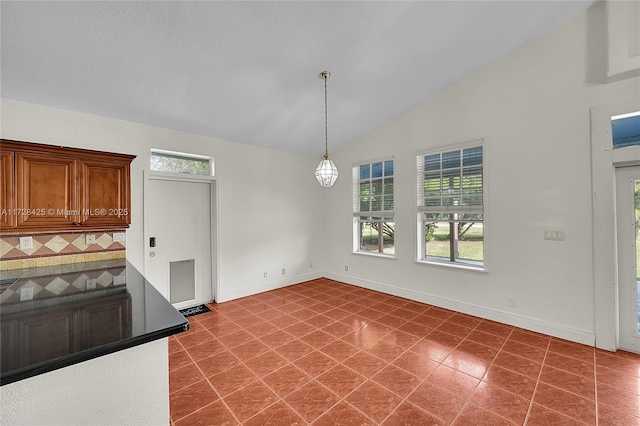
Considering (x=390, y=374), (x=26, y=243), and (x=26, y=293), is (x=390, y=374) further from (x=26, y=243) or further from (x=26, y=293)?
(x=26, y=243)

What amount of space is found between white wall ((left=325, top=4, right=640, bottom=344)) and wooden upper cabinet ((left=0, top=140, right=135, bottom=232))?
4322mm

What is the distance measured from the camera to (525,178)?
3477 mm

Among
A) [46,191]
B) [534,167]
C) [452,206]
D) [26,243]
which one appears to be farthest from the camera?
[452,206]

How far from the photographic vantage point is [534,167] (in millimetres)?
3408

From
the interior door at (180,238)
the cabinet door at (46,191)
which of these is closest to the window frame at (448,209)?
the interior door at (180,238)

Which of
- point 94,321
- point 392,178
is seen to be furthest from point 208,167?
point 94,321

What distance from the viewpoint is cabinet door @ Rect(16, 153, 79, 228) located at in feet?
8.27

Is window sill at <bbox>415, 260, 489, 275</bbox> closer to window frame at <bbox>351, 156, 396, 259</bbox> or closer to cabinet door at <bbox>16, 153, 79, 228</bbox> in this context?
window frame at <bbox>351, 156, 396, 259</bbox>

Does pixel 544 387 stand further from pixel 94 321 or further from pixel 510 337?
pixel 94 321

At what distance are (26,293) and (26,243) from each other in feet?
4.58

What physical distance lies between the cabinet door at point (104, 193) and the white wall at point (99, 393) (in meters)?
2.40

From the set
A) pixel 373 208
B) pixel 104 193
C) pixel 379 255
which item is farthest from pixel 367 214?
pixel 104 193

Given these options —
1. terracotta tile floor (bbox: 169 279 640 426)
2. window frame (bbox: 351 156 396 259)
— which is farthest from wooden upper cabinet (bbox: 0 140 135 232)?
window frame (bbox: 351 156 396 259)

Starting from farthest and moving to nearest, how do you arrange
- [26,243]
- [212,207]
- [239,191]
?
[239,191] < [212,207] < [26,243]
